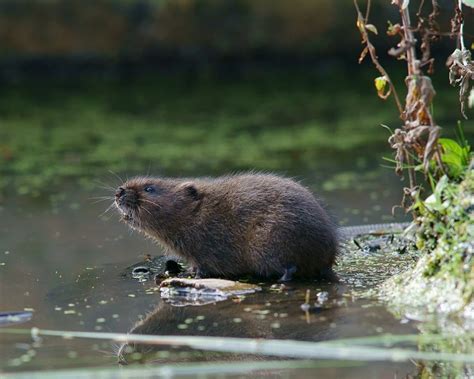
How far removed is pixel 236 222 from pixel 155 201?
59 centimetres

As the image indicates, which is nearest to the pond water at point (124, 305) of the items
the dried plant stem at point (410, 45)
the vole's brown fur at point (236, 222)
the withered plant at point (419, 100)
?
the vole's brown fur at point (236, 222)

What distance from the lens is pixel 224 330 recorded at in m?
4.30

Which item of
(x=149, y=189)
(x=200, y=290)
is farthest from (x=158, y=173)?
(x=200, y=290)

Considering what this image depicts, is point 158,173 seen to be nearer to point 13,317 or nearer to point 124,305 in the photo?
A: point 124,305

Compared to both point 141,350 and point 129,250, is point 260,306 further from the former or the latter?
point 129,250

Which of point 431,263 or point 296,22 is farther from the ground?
point 296,22

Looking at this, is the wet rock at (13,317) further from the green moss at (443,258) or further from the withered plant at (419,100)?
the withered plant at (419,100)

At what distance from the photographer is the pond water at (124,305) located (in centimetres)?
392

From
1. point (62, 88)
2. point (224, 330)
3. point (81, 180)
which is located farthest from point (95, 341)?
point (62, 88)

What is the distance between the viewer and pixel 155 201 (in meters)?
5.88

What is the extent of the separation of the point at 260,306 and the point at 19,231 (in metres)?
2.89

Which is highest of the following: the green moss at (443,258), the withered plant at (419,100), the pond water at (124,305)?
the withered plant at (419,100)

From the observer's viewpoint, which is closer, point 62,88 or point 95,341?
point 95,341

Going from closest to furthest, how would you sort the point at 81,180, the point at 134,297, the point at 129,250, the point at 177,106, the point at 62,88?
the point at 134,297 < the point at 129,250 < the point at 81,180 < the point at 177,106 < the point at 62,88
